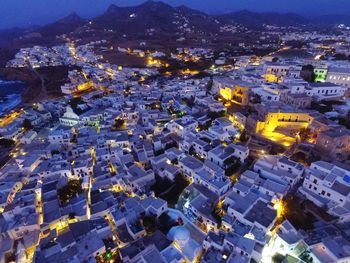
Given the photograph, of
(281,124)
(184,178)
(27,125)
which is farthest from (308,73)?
(27,125)

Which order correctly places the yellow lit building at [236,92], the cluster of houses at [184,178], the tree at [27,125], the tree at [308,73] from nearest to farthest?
the cluster of houses at [184,178]
the yellow lit building at [236,92]
the tree at [27,125]
the tree at [308,73]

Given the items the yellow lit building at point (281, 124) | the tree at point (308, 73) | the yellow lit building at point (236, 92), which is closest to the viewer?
the yellow lit building at point (281, 124)

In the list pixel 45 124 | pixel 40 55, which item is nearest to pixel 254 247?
pixel 45 124

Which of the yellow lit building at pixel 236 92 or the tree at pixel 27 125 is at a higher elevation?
the yellow lit building at pixel 236 92

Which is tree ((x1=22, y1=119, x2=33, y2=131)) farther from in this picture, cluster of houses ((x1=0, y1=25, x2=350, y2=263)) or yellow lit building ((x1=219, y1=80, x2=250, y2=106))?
A: yellow lit building ((x1=219, y1=80, x2=250, y2=106))

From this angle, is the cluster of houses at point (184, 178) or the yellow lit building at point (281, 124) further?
the yellow lit building at point (281, 124)

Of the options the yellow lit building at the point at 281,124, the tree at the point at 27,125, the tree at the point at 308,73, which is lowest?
the tree at the point at 27,125

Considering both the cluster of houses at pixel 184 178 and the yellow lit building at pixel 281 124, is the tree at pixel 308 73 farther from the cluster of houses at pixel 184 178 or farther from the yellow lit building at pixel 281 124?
the yellow lit building at pixel 281 124

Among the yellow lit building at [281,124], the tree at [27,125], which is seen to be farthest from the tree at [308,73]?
the tree at [27,125]

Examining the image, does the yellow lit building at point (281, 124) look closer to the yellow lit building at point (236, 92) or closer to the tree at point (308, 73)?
the yellow lit building at point (236, 92)

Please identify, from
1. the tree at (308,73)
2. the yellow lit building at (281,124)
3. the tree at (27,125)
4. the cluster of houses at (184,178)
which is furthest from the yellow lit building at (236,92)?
the tree at (27,125)

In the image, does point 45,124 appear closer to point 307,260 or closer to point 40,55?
point 307,260
